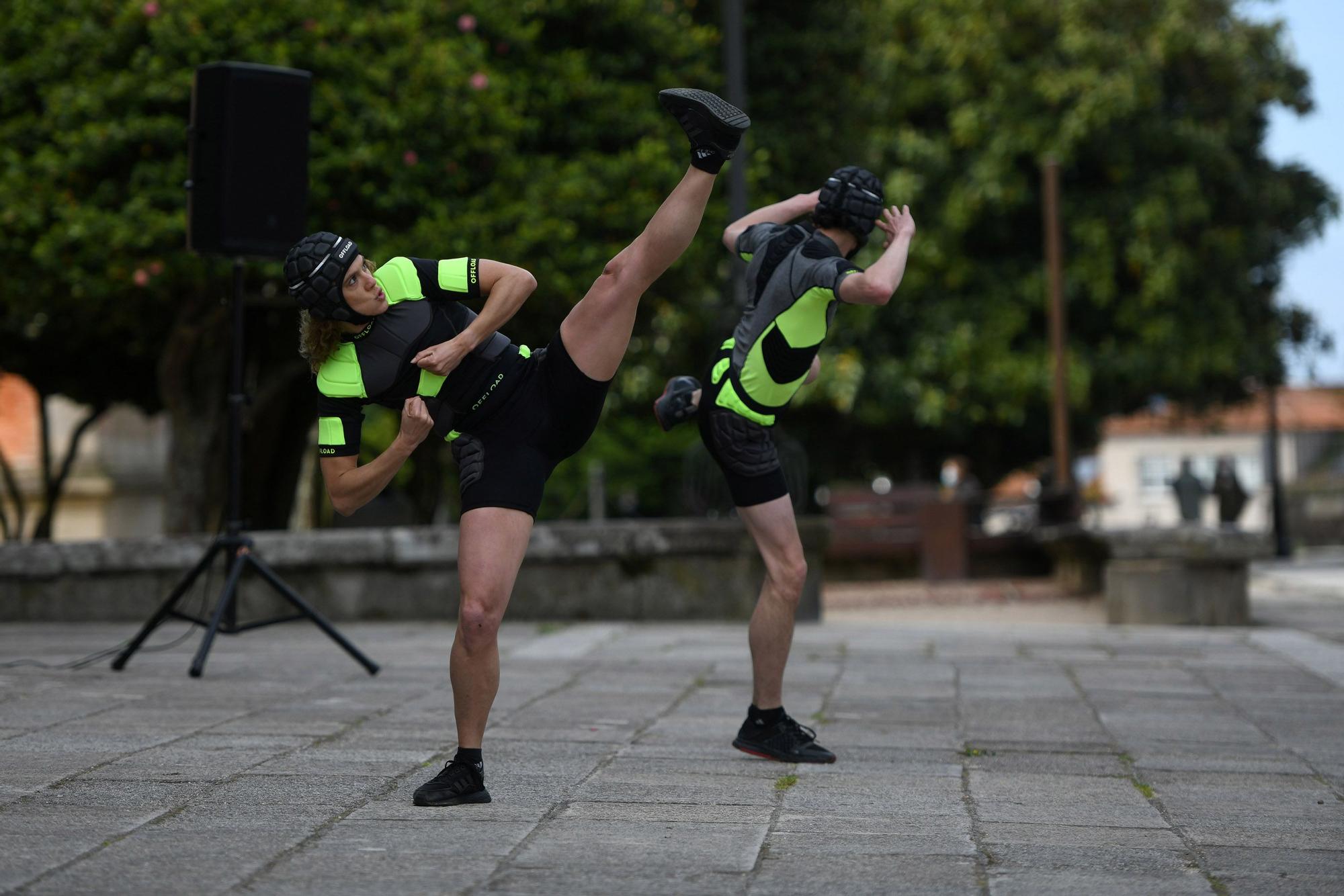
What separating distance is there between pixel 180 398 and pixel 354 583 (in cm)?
321

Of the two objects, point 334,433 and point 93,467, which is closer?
point 334,433

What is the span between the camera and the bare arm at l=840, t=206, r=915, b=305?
4.51 m

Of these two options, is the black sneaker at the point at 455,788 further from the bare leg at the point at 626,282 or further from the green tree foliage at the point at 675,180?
the green tree foliage at the point at 675,180

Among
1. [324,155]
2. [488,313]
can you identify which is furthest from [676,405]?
[324,155]

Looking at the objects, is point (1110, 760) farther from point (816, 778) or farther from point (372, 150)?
point (372, 150)

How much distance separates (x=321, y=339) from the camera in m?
4.23

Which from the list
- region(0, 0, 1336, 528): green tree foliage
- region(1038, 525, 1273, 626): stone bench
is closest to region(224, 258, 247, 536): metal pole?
region(0, 0, 1336, 528): green tree foliage

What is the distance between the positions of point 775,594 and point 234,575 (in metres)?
2.98

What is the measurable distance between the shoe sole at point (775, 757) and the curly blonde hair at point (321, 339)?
1.86 metres

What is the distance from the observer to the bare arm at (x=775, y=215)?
5.39m

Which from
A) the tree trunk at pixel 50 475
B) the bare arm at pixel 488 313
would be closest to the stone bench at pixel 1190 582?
the bare arm at pixel 488 313

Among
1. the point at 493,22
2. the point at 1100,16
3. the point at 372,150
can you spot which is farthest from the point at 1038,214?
the point at 372,150

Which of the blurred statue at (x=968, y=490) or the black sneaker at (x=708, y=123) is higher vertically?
the black sneaker at (x=708, y=123)

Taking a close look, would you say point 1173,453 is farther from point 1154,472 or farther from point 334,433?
point 334,433
